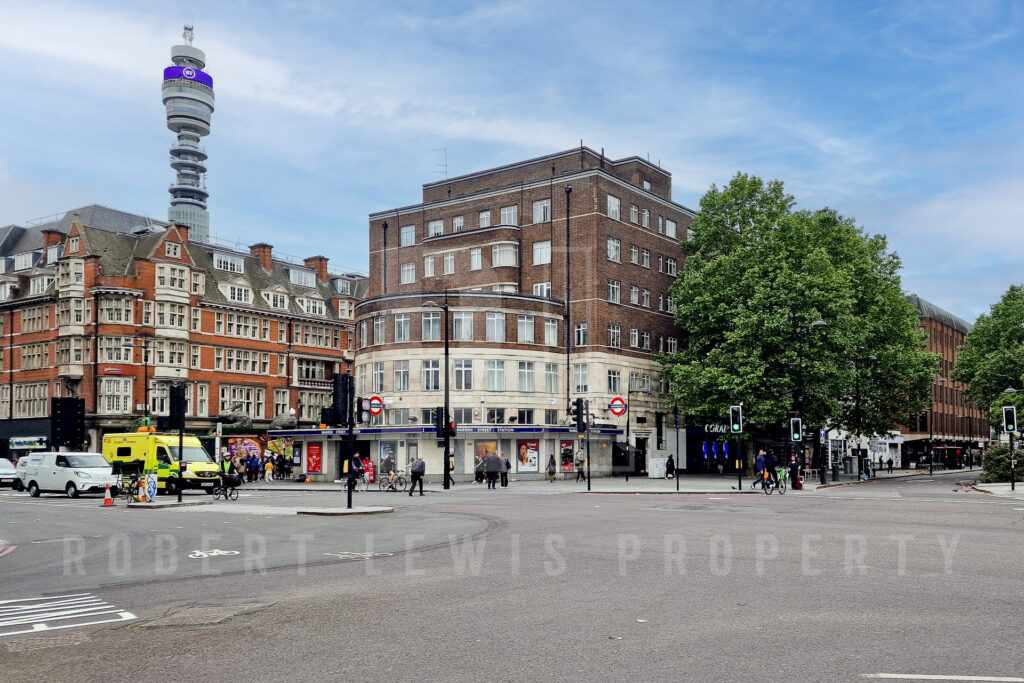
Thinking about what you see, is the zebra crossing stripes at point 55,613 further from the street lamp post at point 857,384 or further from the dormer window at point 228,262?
the dormer window at point 228,262

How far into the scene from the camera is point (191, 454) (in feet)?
133

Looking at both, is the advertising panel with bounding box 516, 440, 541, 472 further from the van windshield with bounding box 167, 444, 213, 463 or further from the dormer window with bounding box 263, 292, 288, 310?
the dormer window with bounding box 263, 292, 288, 310

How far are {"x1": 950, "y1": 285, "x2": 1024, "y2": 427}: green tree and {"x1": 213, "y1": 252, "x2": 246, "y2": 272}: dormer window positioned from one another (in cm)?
6175

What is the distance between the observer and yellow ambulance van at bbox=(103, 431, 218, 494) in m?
39.8

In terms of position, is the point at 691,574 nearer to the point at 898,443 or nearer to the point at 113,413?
the point at 113,413

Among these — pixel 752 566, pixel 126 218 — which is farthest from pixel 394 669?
pixel 126 218

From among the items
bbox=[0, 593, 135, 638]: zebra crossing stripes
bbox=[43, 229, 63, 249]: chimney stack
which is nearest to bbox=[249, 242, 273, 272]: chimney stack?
bbox=[43, 229, 63, 249]: chimney stack

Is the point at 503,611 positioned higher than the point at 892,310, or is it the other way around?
the point at 892,310

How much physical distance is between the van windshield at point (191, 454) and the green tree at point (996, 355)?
53145 mm

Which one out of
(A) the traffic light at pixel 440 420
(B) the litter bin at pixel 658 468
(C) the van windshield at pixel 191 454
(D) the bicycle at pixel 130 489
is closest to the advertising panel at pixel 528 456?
(B) the litter bin at pixel 658 468

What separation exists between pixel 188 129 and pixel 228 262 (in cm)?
10474

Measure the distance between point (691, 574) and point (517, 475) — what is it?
43.6 metres

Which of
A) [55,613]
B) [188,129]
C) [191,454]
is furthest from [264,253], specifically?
[188,129]

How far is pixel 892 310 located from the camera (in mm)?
58156
